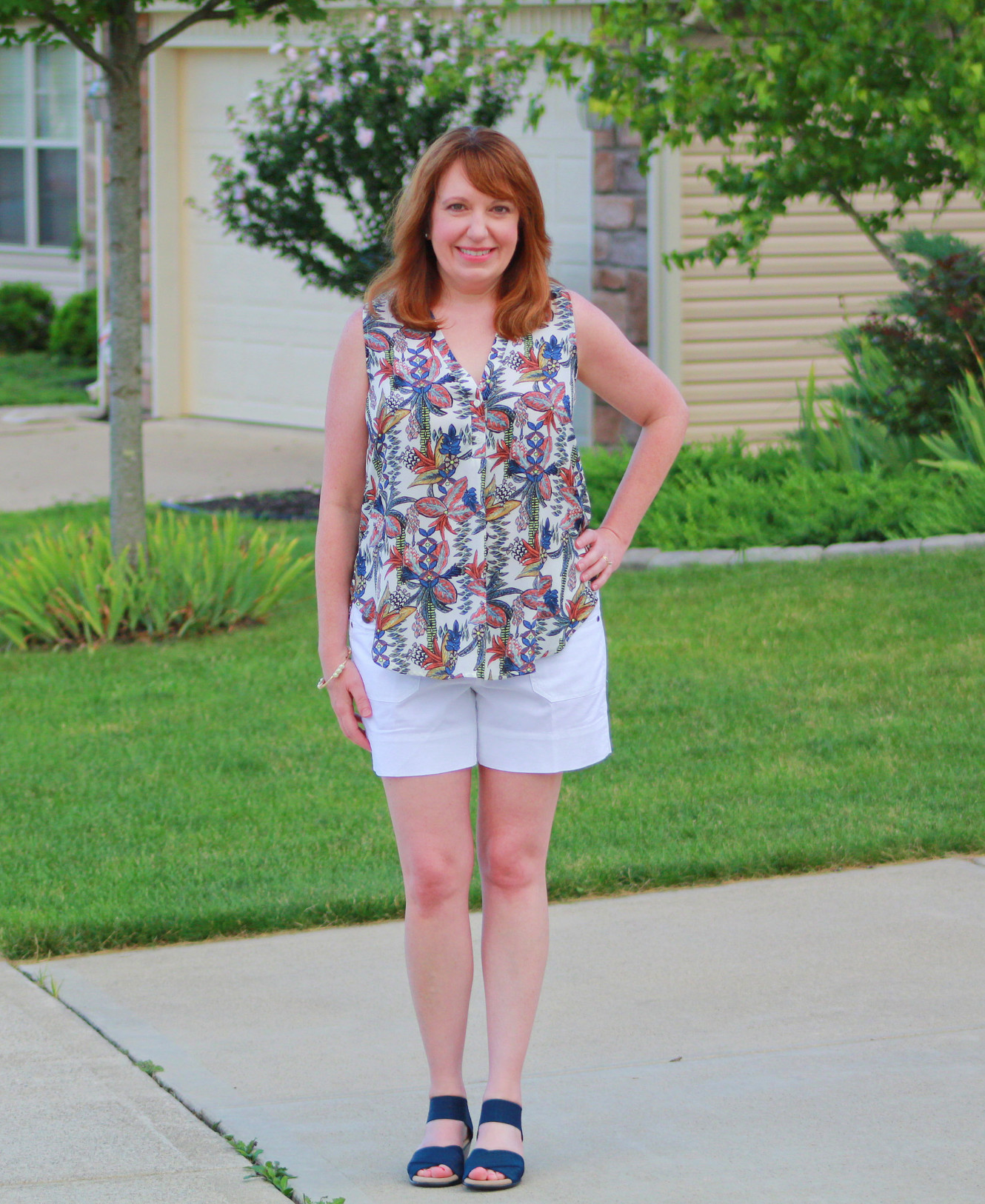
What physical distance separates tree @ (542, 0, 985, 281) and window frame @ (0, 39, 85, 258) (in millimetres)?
10504

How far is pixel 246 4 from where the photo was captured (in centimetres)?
695

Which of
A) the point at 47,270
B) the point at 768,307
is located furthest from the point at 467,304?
the point at 47,270

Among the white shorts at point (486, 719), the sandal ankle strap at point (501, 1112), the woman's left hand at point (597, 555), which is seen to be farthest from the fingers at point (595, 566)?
the sandal ankle strap at point (501, 1112)

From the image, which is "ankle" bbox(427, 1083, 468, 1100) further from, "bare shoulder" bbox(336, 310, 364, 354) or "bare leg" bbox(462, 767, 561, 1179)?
"bare shoulder" bbox(336, 310, 364, 354)

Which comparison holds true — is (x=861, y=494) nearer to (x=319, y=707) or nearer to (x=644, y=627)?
(x=644, y=627)

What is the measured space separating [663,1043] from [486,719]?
3.12 feet

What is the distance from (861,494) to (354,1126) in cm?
618

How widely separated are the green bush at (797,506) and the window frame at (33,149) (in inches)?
421

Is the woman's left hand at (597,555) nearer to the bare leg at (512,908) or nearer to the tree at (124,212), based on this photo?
the bare leg at (512,908)

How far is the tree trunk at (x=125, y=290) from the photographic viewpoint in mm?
7434

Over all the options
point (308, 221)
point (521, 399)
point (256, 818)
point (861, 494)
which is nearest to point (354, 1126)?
point (521, 399)

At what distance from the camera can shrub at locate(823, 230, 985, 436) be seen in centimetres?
946

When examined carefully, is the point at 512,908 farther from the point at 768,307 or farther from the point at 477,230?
the point at 768,307

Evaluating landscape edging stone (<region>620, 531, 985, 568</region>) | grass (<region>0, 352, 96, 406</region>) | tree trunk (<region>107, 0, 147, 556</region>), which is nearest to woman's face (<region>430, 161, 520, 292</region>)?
tree trunk (<region>107, 0, 147, 556</region>)
